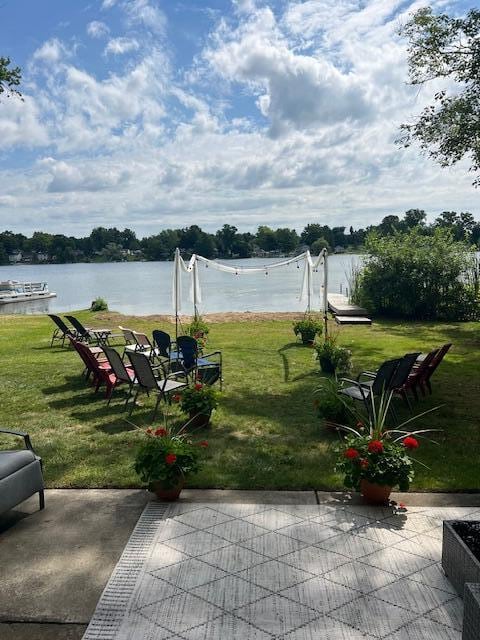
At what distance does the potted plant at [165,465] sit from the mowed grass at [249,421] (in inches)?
15.8

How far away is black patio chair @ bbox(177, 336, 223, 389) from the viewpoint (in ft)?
23.5

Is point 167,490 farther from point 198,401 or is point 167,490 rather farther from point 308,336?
point 308,336

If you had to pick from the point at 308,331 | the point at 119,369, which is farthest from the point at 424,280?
the point at 119,369

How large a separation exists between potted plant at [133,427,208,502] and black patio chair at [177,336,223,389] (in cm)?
298

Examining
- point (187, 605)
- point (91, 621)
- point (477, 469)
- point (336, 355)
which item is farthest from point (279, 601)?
point (336, 355)

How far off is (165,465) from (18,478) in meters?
1.03

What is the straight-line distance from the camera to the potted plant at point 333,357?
26.9 feet

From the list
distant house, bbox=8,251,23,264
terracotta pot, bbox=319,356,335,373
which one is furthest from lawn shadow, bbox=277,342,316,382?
distant house, bbox=8,251,23,264

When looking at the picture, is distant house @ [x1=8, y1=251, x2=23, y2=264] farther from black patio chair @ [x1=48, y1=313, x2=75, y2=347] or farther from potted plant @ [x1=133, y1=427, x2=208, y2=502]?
potted plant @ [x1=133, y1=427, x2=208, y2=502]

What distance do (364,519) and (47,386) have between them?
5.93 metres

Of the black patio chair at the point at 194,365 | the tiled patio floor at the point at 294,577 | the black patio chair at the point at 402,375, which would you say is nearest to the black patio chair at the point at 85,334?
the black patio chair at the point at 194,365

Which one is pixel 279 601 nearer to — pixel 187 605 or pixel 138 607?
pixel 187 605

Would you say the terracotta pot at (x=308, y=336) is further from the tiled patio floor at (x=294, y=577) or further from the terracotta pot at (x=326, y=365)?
the tiled patio floor at (x=294, y=577)

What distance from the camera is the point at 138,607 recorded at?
2715 mm
